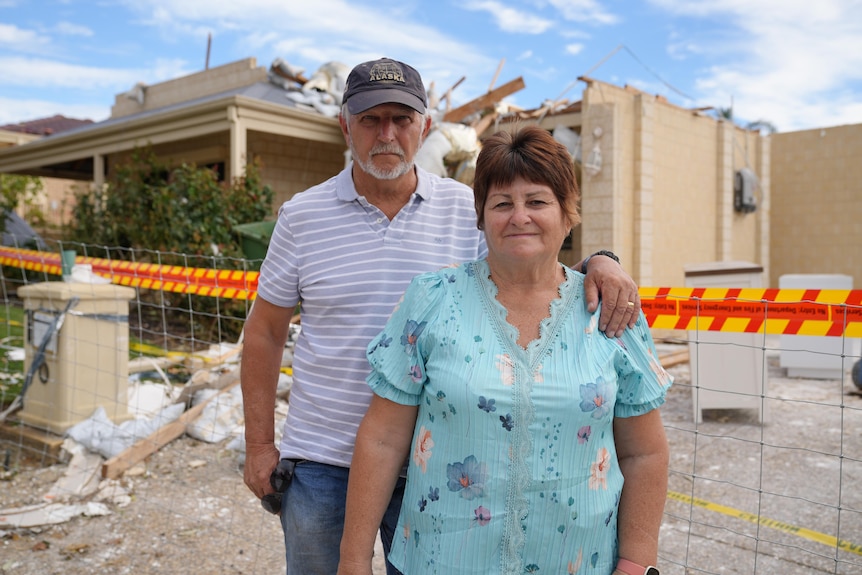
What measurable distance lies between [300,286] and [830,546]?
362 centimetres

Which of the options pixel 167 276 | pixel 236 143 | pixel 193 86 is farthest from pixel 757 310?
pixel 193 86

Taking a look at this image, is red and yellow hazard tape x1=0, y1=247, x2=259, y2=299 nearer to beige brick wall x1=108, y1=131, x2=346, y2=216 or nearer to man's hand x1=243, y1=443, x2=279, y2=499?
man's hand x1=243, y1=443, x2=279, y2=499

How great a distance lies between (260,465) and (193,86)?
15.4 metres

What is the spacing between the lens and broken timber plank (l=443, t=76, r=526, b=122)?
11.4 meters

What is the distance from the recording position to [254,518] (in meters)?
4.45

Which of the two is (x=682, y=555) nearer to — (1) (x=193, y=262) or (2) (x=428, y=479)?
(2) (x=428, y=479)

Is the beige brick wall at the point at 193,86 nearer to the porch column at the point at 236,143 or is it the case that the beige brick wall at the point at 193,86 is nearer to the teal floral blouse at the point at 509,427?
the porch column at the point at 236,143

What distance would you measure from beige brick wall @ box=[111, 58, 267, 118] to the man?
43.1ft

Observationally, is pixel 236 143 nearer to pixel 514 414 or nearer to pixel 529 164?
pixel 529 164

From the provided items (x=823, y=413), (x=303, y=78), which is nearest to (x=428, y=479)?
(x=823, y=413)

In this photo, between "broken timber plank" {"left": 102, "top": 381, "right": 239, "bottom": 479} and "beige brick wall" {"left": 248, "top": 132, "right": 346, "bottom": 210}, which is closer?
"broken timber plank" {"left": 102, "top": 381, "right": 239, "bottom": 479}

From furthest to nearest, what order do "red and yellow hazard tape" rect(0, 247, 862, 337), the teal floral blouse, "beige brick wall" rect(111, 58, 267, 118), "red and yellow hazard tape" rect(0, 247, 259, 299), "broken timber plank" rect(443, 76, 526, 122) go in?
"beige brick wall" rect(111, 58, 267, 118)
"broken timber plank" rect(443, 76, 526, 122)
"red and yellow hazard tape" rect(0, 247, 259, 299)
"red and yellow hazard tape" rect(0, 247, 862, 337)
the teal floral blouse

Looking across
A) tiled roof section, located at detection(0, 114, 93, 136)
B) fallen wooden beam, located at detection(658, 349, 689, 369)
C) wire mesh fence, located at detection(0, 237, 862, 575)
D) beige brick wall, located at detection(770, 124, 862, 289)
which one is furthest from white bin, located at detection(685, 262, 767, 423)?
tiled roof section, located at detection(0, 114, 93, 136)

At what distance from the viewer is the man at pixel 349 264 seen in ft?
6.83
